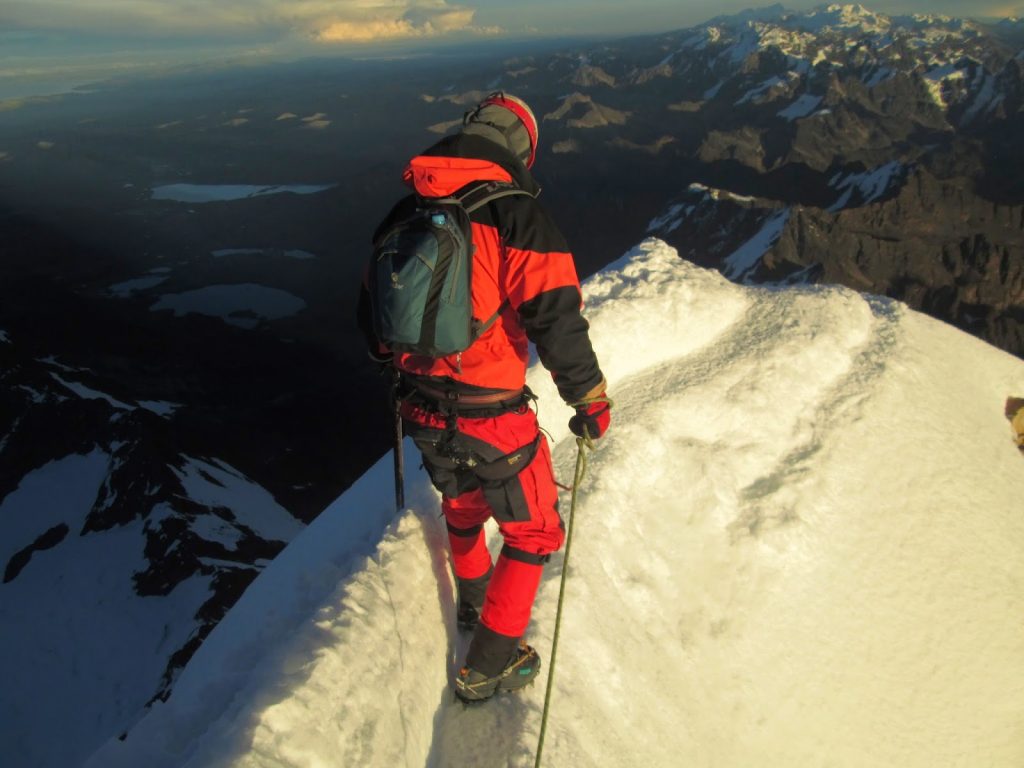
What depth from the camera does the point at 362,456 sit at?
A: 235ft

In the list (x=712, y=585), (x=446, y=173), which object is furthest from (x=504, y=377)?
(x=712, y=585)

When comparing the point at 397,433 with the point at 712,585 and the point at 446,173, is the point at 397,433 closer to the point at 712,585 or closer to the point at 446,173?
the point at 446,173

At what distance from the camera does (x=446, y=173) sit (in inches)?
116

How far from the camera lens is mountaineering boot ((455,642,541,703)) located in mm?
3471

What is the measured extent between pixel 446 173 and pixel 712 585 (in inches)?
159

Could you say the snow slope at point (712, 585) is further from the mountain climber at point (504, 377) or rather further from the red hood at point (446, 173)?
the red hood at point (446, 173)

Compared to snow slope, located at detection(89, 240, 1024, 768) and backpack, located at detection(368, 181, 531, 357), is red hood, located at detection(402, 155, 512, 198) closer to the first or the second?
backpack, located at detection(368, 181, 531, 357)

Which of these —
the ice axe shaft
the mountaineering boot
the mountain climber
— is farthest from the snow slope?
the mountain climber

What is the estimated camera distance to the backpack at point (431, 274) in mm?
2842

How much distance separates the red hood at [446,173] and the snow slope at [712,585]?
226 cm

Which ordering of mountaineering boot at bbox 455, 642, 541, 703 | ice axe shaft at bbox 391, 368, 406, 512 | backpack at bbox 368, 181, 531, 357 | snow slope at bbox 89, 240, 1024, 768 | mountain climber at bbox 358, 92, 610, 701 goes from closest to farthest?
backpack at bbox 368, 181, 531, 357, mountain climber at bbox 358, 92, 610, 701, snow slope at bbox 89, 240, 1024, 768, mountaineering boot at bbox 455, 642, 541, 703, ice axe shaft at bbox 391, 368, 406, 512

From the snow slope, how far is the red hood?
2258 mm

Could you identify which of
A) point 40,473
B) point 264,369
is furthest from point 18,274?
point 40,473

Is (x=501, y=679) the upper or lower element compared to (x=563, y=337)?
lower
